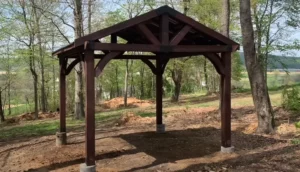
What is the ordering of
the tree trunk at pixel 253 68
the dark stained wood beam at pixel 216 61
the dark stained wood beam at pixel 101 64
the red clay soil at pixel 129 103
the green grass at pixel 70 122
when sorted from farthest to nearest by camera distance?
the red clay soil at pixel 129 103
the green grass at pixel 70 122
the tree trunk at pixel 253 68
the dark stained wood beam at pixel 216 61
the dark stained wood beam at pixel 101 64

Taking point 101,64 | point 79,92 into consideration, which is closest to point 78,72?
point 79,92

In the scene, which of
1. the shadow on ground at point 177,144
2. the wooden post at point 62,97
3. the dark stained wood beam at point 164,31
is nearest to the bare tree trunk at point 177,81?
the shadow on ground at point 177,144

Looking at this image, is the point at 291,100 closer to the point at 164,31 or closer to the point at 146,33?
the point at 164,31

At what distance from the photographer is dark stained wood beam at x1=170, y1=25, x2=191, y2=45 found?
659cm

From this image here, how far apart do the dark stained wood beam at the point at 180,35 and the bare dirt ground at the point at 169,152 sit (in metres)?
2.74

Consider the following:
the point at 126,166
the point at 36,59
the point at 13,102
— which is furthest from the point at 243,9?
the point at 13,102

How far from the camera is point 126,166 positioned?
21.1 feet

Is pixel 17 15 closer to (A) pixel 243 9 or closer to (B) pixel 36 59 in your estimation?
(B) pixel 36 59

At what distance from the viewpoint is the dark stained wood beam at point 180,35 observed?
6587mm

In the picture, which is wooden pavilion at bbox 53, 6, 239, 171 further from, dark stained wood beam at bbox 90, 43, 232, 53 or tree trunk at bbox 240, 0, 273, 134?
tree trunk at bbox 240, 0, 273, 134

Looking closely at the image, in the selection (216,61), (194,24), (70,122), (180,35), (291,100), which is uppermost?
(194,24)

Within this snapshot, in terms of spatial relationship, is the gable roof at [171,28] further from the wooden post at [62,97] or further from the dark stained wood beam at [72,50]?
the wooden post at [62,97]

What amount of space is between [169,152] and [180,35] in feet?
9.92

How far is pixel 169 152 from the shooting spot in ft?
24.8
